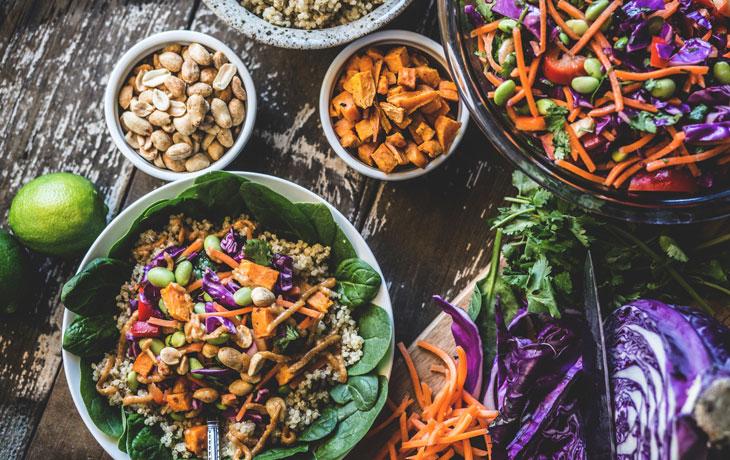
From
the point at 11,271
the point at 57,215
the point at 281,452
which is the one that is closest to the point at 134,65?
the point at 57,215

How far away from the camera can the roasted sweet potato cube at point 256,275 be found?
6.93 feet

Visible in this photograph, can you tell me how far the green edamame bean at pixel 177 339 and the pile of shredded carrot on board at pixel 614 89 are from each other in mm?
1105

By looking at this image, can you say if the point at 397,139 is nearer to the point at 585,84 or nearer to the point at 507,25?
the point at 507,25

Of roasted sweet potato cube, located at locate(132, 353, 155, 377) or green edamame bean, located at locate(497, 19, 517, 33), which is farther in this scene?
roasted sweet potato cube, located at locate(132, 353, 155, 377)

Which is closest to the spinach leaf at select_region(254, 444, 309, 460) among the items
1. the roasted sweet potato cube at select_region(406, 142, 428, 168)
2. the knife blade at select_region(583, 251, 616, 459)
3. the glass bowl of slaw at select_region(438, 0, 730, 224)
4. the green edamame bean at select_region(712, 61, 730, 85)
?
the knife blade at select_region(583, 251, 616, 459)

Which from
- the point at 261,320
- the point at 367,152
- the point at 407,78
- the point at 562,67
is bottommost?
the point at 261,320

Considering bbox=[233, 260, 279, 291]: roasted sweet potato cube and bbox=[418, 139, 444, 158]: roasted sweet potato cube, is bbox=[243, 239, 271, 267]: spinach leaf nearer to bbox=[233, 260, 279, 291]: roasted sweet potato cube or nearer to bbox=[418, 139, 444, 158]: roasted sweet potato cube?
bbox=[233, 260, 279, 291]: roasted sweet potato cube

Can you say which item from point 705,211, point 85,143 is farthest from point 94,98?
point 705,211

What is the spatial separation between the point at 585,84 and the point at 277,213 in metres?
0.97

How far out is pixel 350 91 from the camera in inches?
92.4

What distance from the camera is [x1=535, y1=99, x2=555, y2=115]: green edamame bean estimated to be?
74.6 inches

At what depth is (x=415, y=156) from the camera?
91.1 inches

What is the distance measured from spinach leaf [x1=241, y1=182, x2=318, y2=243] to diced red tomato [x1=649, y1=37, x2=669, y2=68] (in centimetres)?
105

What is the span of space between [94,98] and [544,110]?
5.07ft
